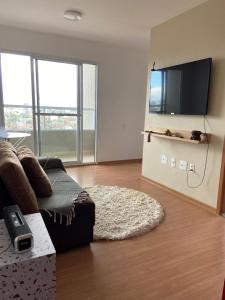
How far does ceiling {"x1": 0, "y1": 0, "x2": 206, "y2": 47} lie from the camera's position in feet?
9.53

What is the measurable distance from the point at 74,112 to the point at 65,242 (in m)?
3.25

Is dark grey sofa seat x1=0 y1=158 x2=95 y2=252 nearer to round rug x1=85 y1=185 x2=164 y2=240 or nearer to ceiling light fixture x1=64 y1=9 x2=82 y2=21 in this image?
round rug x1=85 y1=185 x2=164 y2=240

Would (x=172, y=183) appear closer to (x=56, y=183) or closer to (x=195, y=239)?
(x=195, y=239)

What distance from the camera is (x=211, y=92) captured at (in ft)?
9.18

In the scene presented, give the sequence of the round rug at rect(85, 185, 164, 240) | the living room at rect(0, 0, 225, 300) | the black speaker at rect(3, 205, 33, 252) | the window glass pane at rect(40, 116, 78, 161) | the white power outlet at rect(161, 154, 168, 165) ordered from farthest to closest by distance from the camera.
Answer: the window glass pane at rect(40, 116, 78, 161) < the white power outlet at rect(161, 154, 168, 165) < the round rug at rect(85, 185, 164, 240) < the living room at rect(0, 0, 225, 300) < the black speaker at rect(3, 205, 33, 252)

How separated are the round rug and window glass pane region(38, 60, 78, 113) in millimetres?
1977

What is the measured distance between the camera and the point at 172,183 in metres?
3.54

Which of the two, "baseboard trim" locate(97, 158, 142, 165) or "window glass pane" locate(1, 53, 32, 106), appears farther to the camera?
"baseboard trim" locate(97, 158, 142, 165)

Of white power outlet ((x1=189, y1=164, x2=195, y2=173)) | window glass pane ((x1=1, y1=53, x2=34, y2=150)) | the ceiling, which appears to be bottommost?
white power outlet ((x1=189, y1=164, x2=195, y2=173))

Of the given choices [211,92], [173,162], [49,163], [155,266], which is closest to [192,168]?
[173,162]

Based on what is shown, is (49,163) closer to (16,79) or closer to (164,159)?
(164,159)

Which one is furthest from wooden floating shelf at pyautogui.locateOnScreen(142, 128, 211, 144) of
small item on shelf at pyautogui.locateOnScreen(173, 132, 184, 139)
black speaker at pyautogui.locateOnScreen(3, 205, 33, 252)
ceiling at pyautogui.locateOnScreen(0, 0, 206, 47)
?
black speaker at pyautogui.locateOnScreen(3, 205, 33, 252)

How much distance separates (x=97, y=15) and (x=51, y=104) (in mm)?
1921

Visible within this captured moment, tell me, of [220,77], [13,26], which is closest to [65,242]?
[220,77]
